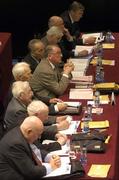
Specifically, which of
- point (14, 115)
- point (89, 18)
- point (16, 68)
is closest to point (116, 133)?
point (14, 115)

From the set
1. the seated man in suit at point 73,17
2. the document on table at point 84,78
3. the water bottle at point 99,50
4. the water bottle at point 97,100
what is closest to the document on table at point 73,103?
the water bottle at point 97,100

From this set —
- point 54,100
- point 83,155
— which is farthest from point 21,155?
point 54,100

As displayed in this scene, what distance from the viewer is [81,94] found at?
7141 mm

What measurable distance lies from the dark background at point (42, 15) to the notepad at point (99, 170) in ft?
21.7

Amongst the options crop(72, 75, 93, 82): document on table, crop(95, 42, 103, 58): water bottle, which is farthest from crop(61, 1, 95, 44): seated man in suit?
crop(72, 75, 93, 82): document on table

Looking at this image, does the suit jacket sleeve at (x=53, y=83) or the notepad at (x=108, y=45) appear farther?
the notepad at (x=108, y=45)

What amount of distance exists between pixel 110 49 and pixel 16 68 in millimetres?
2610

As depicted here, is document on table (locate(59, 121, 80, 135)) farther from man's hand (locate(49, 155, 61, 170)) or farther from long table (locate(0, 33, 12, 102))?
long table (locate(0, 33, 12, 102))

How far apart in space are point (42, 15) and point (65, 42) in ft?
6.38

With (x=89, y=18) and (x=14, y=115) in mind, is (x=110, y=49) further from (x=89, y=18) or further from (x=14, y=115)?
(x=14, y=115)

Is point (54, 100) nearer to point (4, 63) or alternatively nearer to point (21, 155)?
point (21, 155)

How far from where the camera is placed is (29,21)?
11492 mm

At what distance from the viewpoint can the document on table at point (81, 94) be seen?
278 inches

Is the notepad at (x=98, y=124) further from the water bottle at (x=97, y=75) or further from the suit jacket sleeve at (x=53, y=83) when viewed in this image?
the water bottle at (x=97, y=75)
